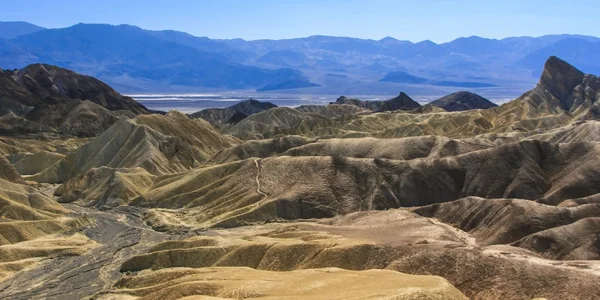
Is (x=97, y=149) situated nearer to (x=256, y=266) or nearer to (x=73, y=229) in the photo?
(x=73, y=229)

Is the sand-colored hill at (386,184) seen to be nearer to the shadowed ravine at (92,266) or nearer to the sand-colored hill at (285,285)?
the shadowed ravine at (92,266)

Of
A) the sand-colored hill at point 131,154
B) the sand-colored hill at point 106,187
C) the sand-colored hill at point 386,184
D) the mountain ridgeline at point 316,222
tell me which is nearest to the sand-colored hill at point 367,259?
the mountain ridgeline at point 316,222

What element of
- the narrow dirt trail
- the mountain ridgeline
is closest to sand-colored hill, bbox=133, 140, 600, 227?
the narrow dirt trail

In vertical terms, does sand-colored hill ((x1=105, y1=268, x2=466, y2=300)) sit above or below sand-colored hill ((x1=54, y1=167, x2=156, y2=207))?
above

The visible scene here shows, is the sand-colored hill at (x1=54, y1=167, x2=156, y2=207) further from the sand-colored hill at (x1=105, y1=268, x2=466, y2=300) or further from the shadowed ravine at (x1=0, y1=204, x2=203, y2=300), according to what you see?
the sand-colored hill at (x1=105, y1=268, x2=466, y2=300)

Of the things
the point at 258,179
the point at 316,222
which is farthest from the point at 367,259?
the point at 258,179

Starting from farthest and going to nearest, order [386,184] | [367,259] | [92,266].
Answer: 1. [386,184]
2. [92,266]
3. [367,259]

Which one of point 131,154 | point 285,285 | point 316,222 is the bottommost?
point 316,222

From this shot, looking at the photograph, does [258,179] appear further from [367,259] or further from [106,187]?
[367,259]

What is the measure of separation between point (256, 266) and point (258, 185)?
4743cm

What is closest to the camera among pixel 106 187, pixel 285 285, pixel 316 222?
pixel 285 285

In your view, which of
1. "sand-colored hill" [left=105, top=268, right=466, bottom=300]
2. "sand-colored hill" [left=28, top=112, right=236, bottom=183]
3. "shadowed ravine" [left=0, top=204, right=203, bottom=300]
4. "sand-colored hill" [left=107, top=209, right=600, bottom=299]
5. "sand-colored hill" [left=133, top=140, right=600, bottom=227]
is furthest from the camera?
"sand-colored hill" [left=28, top=112, right=236, bottom=183]

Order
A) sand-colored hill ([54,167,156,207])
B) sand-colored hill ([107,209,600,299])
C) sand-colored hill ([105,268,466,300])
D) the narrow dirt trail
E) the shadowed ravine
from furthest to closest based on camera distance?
sand-colored hill ([54,167,156,207]) < the narrow dirt trail < the shadowed ravine < sand-colored hill ([107,209,600,299]) < sand-colored hill ([105,268,466,300])

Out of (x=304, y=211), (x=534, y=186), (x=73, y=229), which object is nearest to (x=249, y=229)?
(x=304, y=211)
